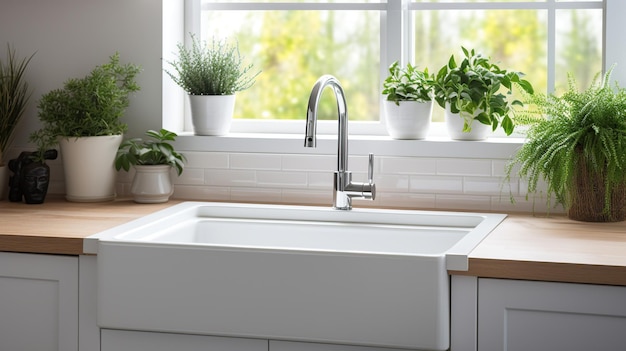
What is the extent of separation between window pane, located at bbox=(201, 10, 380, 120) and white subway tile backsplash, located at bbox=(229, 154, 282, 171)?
9.5 inches

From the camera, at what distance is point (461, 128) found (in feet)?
9.77

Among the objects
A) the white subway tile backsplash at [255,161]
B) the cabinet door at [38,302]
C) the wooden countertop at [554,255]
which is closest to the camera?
the wooden countertop at [554,255]

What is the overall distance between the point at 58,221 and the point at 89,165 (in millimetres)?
404

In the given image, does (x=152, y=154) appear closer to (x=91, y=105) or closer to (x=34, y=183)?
(x=91, y=105)

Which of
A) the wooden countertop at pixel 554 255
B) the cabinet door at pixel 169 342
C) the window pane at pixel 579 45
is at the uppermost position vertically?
the window pane at pixel 579 45

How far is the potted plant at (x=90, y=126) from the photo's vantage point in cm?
304

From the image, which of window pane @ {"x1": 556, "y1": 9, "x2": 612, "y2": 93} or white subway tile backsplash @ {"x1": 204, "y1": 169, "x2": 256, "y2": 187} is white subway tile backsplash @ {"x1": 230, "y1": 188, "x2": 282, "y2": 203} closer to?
white subway tile backsplash @ {"x1": 204, "y1": 169, "x2": 256, "y2": 187}

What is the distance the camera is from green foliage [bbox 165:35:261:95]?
3146mm

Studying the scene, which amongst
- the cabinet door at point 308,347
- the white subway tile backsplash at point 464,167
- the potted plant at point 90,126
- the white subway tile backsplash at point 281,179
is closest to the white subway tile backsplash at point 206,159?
the white subway tile backsplash at point 281,179

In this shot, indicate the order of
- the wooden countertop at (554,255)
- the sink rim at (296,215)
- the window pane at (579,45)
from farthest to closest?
the window pane at (579,45) → the sink rim at (296,215) → the wooden countertop at (554,255)

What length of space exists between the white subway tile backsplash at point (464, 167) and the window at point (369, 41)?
12.3 inches

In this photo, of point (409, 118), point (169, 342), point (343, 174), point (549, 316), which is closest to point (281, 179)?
point (343, 174)

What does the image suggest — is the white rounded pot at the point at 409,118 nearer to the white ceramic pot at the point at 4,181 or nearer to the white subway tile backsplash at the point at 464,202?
the white subway tile backsplash at the point at 464,202

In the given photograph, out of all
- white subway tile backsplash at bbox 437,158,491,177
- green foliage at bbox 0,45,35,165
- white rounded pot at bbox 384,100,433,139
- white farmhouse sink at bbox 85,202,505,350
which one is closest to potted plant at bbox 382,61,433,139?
white rounded pot at bbox 384,100,433,139
